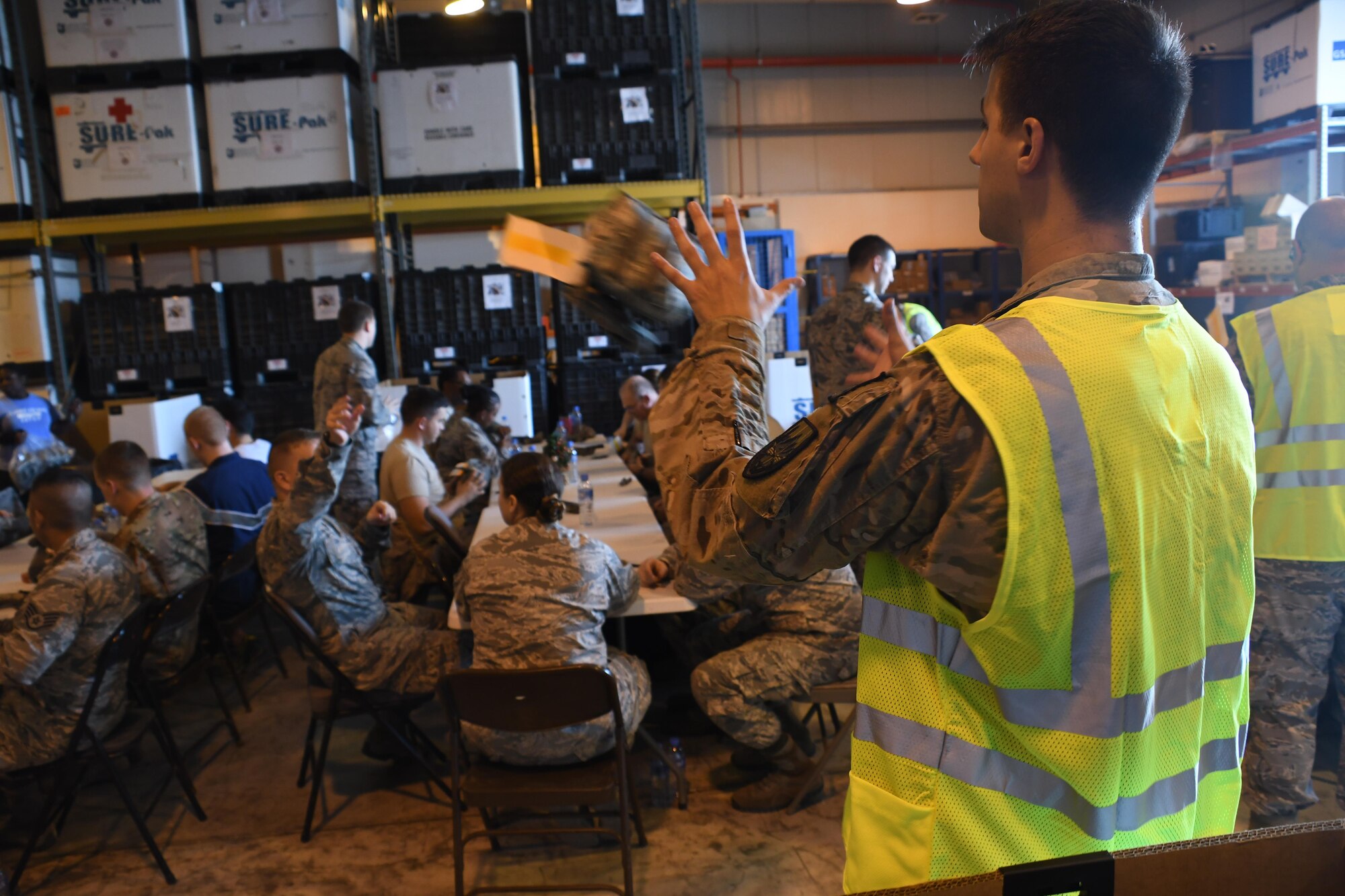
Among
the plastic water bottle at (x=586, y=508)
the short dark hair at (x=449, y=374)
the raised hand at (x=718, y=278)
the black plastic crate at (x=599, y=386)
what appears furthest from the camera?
the black plastic crate at (x=599, y=386)

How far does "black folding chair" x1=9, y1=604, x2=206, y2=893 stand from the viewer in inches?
105

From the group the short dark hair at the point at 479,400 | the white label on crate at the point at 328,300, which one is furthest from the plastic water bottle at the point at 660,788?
the white label on crate at the point at 328,300

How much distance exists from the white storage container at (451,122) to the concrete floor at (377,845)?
4.58 m

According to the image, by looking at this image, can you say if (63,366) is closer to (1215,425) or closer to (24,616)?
(24,616)

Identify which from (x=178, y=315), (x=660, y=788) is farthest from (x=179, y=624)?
(x=178, y=315)

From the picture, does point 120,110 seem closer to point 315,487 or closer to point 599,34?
point 599,34

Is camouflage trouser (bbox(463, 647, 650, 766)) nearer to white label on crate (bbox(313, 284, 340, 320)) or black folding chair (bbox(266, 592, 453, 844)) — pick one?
black folding chair (bbox(266, 592, 453, 844))

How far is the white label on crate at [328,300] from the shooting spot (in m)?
6.82

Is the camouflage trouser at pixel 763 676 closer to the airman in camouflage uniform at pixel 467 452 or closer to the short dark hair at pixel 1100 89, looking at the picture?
the short dark hair at pixel 1100 89

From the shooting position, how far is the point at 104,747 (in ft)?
9.05

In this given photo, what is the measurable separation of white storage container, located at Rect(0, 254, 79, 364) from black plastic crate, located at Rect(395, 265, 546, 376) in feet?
9.06

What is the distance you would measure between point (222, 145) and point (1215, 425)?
731cm

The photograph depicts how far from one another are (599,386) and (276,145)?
9.94 ft

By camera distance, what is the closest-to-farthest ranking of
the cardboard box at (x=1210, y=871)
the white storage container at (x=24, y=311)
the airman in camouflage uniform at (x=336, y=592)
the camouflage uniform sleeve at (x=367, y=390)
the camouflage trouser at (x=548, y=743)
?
the cardboard box at (x=1210, y=871)
the camouflage trouser at (x=548, y=743)
the airman in camouflage uniform at (x=336, y=592)
the camouflage uniform sleeve at (x=367, y=390)
the white storage container at (x=24, y=311)
